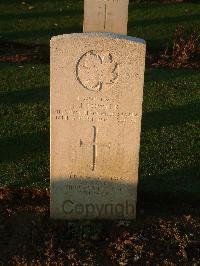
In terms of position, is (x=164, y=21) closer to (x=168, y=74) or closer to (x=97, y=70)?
(x=168, y=74)

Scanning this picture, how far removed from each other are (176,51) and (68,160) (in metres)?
6.52

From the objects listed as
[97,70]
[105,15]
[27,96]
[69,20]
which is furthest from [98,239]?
[69,20]

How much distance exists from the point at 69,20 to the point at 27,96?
5.93 meters

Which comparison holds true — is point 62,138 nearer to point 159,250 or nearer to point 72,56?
point 72,56

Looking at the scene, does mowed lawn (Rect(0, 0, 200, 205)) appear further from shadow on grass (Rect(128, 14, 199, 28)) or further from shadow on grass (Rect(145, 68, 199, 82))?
shadow on grass (Rect(128, 14, 199, 28))

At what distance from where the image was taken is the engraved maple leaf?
4.53m

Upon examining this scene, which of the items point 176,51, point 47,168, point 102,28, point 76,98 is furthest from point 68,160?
point 176,51

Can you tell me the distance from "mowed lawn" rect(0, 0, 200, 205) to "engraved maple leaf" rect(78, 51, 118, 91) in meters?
1.80

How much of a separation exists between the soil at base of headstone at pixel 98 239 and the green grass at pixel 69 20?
23.8 ft

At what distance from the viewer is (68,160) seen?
16.4ft

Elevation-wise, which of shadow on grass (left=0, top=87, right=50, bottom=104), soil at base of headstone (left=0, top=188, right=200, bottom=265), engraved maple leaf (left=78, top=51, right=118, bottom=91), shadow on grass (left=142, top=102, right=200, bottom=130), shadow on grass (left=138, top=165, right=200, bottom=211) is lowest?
soil at base of headstone (left=0, top=188, right=200, bottom=265)

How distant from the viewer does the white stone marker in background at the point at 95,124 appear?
4.51 meters

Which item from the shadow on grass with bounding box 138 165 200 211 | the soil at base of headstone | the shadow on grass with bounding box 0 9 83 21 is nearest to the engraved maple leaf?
the soil at base of headstone

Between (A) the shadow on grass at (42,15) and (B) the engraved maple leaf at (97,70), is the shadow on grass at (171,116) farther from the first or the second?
(A) the shadow on grass at (42,15)
